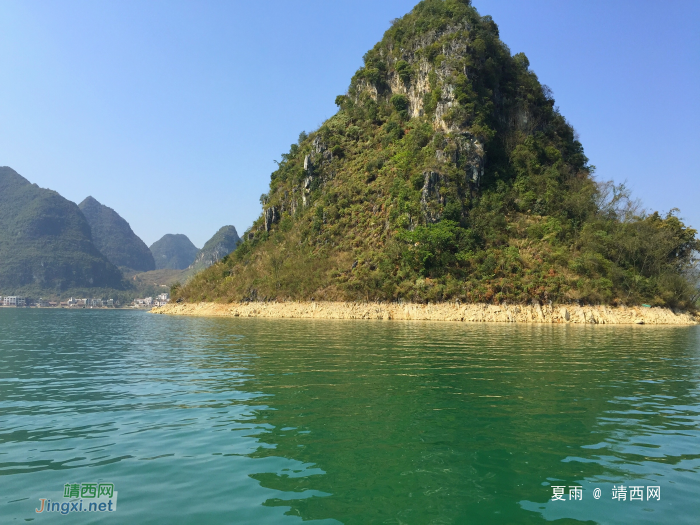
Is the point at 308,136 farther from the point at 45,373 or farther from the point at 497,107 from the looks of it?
the point at 45,373

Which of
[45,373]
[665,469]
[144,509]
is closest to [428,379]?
[665,469]

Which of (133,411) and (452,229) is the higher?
(452,229)

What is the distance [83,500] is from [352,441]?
14.1 feet

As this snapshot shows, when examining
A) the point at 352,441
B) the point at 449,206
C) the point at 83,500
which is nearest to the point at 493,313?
the point at 449,206

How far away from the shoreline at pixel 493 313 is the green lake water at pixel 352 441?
107 feet

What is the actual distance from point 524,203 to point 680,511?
65.5 m

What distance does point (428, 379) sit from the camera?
14133 mm

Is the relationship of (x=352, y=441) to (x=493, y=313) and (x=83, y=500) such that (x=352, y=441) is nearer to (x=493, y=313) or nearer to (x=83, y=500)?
(x=83, y=500)

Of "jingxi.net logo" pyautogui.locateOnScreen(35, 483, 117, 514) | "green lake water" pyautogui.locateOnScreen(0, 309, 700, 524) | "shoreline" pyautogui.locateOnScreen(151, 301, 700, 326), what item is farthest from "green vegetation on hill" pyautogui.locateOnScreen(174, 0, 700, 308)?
"jingxi.net logo" pyautogui.locateOnScreen(35, 483, 117, 514)

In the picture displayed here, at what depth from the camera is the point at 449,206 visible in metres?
62.4

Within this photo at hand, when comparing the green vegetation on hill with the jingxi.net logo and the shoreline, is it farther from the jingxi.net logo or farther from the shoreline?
the jingxi.net logo

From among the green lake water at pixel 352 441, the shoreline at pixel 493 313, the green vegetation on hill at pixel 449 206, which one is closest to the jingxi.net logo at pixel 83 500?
the green lake water at pixel 352 441

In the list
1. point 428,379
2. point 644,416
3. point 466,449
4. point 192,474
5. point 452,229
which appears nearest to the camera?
point 192,474

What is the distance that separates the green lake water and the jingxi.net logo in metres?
0.12
